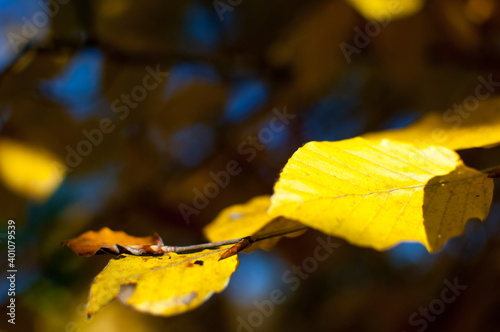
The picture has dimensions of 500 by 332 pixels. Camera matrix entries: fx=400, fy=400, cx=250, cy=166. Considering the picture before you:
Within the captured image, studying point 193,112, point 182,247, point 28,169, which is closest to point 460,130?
point 182,247

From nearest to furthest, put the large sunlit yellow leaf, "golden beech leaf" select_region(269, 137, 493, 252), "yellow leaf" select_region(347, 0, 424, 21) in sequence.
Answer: "golden beech leaf" select_region(269, 137, 493, 252), "yellow leaf" select_region(347, 0, 424, 21), the large sunlit yellow leaf

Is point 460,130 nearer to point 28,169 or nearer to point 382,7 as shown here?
point 382,7

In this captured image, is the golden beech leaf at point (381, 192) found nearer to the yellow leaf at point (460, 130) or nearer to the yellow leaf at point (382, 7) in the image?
the yellow leaf at point (460, 130)

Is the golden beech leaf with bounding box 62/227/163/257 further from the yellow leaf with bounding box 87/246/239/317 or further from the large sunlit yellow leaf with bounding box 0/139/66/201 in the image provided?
the large sunlit yellow leaf with bounding box 0/139/66/201

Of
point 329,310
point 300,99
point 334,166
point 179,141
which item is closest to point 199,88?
point 179,141

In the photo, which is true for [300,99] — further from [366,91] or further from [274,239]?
[274,239]

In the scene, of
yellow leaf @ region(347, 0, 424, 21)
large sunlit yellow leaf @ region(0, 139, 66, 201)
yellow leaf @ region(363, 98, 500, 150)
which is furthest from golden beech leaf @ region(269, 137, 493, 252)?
large sunlit yellow leaf @ region(0, 139, 66, 201)
